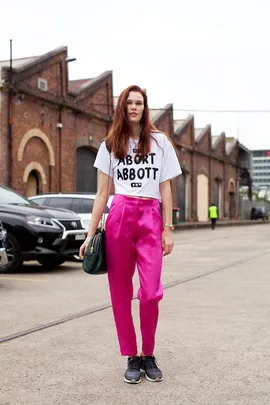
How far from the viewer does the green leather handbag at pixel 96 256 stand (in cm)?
391

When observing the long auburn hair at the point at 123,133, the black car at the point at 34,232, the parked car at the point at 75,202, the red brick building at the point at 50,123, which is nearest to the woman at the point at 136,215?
the long auburn hair at the point at 123,133

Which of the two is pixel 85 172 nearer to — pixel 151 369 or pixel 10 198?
pixel 10 198

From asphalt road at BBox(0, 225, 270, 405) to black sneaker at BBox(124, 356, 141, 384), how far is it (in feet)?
0.20

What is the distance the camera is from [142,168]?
13.1 ft

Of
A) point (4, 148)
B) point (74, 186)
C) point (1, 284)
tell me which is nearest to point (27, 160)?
point (4, 148)

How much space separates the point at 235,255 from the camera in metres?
14.5

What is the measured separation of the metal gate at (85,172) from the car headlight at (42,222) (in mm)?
22378

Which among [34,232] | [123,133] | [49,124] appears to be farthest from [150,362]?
[49,124]

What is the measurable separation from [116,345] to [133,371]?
102cm

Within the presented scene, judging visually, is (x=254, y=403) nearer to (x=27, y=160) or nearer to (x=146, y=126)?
(x=146, y=126)

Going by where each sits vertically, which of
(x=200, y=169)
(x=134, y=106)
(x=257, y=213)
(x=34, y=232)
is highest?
(x=200, y=169)

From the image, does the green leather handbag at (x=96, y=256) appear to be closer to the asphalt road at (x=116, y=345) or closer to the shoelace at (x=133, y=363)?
the shoelace at (x=133, y=363)

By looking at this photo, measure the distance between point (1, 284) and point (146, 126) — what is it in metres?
5.54

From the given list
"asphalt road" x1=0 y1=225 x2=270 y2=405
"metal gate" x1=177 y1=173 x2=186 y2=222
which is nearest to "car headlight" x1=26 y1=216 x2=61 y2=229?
"asphalt road" x1=0 y1=225 x2=270 y2=405
